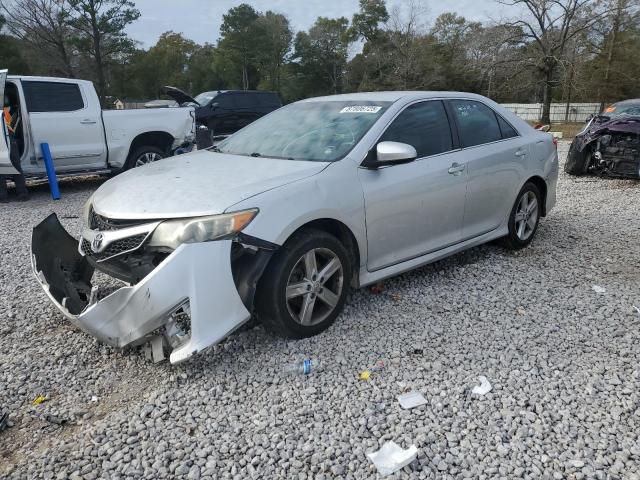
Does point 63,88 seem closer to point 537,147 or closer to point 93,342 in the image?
point 93,342

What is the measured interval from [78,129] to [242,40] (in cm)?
4913

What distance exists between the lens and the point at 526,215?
17.3 feet

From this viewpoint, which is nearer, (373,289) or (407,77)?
Result: (373,289)

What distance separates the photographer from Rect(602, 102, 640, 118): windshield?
380 inches

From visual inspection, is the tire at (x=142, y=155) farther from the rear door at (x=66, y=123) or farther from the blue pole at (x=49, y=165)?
the blue pole at (x=49, y=165)

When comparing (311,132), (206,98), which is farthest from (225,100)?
(311,132)

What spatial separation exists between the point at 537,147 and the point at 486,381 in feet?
10.3

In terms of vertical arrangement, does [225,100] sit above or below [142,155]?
above

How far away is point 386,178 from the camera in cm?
366

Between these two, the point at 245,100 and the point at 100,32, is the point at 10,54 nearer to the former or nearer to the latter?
the point at 100,32

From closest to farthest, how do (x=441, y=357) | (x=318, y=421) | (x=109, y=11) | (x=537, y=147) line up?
(x=318, y=421) < (x=441, y=357) < (x=537, y=147) < (x=109, y=11)

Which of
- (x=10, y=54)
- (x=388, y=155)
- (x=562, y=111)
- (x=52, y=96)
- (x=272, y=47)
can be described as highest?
(x=272, y=47)

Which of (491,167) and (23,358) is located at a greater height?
(491,167)

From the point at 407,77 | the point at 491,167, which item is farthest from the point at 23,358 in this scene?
the point at 407,77
